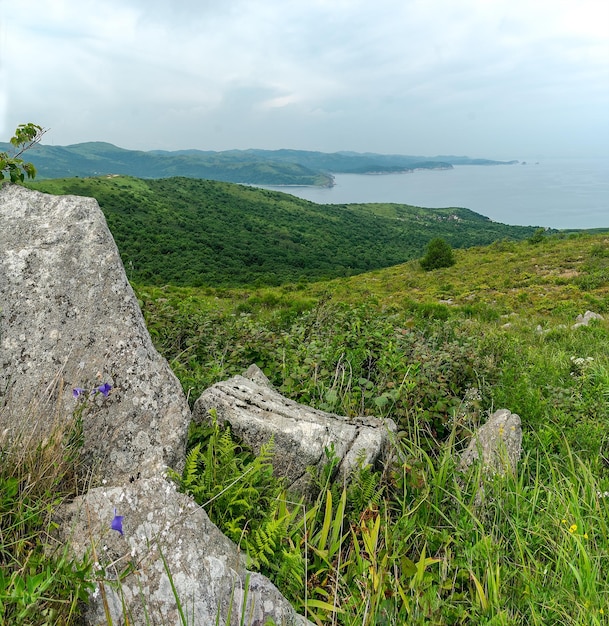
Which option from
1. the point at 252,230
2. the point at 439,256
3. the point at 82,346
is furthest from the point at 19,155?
the point at 252,230

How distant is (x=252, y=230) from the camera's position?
5625 inches

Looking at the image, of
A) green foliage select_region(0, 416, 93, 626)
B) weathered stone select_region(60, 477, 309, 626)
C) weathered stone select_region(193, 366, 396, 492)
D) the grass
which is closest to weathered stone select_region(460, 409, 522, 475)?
the grass

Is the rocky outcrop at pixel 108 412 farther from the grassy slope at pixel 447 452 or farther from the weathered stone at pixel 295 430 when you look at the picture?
the grassy slope at pixel 447 452

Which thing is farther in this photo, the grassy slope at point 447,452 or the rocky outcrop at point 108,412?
the grassy slope at point 447,452

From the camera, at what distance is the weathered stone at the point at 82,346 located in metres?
2.83

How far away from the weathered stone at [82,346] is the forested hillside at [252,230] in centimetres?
7375

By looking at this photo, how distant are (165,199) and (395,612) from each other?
164 metres

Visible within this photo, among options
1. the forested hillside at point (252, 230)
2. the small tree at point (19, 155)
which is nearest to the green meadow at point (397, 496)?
the small tree at point (19, 155)

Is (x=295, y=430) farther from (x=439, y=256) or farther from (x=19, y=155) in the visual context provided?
(x=439, y=256)

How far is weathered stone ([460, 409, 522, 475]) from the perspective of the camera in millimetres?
3211

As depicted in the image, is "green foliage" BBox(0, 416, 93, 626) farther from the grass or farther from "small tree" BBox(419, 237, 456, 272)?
"small tree" BBox(419, 237, 456, 272)

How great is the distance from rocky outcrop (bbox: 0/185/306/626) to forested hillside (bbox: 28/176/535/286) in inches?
2906

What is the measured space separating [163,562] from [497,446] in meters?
2.69

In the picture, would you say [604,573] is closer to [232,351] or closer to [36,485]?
[36,485]
